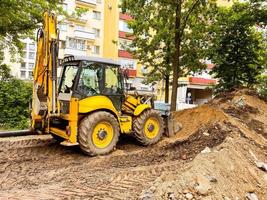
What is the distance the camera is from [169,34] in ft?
55.1

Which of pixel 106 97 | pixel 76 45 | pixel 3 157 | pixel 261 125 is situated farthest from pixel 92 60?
pixel 76 45

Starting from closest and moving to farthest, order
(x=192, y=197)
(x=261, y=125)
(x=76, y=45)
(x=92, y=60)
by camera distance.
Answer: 1. (x=192, y=197)
2. (x=92, y=60)
3. (x=261, y=125)
4. (x=76, y=45)

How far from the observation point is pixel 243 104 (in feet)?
43.6

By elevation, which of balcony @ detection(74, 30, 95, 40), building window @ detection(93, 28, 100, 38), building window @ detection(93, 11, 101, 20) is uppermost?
Result: building window @ detection(93, 11, 101, 20)

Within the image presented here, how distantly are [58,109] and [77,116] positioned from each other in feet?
1.60

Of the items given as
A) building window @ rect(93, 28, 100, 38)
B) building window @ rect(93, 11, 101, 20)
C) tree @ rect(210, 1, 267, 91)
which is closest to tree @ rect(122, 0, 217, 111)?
tree @ rect(210, 1, 267, 91)

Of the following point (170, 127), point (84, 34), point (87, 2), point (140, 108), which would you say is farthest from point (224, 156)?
point (87, 2)

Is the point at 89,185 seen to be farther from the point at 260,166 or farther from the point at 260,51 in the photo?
the point at 260,51

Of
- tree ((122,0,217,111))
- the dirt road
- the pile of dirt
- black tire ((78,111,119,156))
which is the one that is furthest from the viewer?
tree ((122,0,217,111))

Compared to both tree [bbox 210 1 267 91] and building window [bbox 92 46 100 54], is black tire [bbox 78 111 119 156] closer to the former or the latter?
tree [bbox 210 1 267 91]

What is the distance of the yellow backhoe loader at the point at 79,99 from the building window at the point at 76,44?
87.0 ft

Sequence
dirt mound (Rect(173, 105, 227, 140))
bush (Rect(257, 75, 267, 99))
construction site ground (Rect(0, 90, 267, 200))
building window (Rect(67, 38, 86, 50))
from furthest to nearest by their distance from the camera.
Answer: building window (Rect(67, 38, 86, 50)) → bush (Rect(257, 75, 267, 99)) → dirt mound (Rect(173, 105, 227, 140)) → construction site ground (Rect(0, 90, 267, 200))

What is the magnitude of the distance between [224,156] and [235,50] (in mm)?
11791

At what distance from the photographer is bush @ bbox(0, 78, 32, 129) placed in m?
13.6
